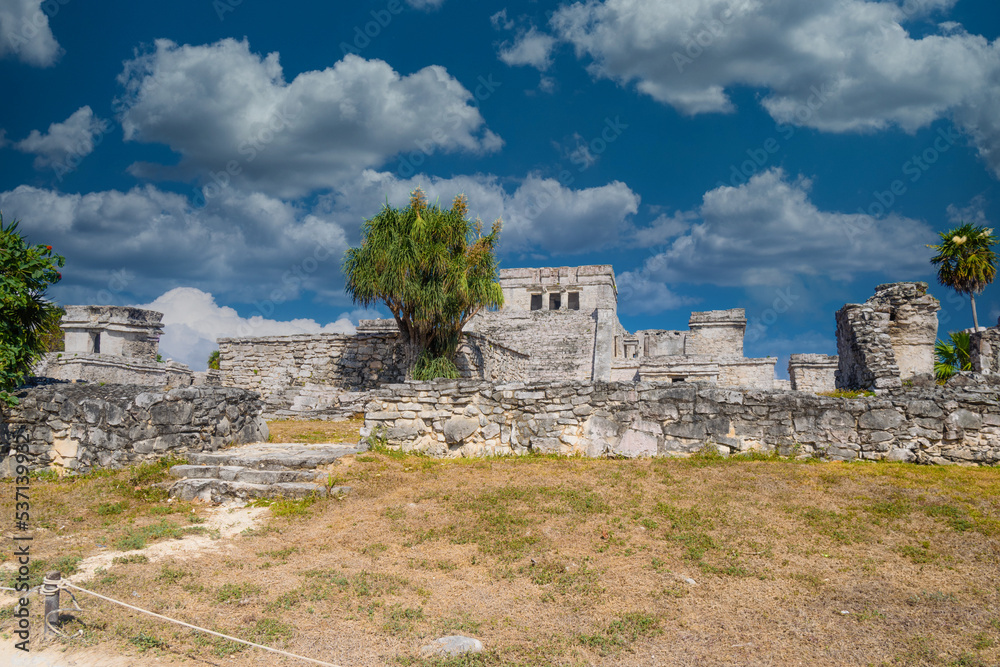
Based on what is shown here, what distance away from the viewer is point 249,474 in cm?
824

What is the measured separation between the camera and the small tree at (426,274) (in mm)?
16844

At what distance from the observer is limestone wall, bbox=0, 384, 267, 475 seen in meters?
8.88

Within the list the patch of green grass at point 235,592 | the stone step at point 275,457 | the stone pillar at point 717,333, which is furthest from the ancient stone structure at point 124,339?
the stone pillar at point 717,333

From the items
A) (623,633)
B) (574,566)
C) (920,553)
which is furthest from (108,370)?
(920,553)

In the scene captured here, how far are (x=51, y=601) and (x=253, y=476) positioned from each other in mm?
3825

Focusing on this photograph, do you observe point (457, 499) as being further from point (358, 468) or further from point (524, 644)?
point (524, 644)

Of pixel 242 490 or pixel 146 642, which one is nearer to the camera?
pixel 146 642

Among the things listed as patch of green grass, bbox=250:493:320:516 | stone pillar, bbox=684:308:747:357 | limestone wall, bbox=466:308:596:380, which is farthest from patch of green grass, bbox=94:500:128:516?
stone pillar, bbox=684:308:747:357

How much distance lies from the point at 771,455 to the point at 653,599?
14.9 feet

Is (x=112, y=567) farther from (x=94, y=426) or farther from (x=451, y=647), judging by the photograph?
(x=94, y=426)

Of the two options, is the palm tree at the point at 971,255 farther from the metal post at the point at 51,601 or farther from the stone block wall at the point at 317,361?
the metal post at the point at 51,601

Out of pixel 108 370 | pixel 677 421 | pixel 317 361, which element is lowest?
pixel 677 421

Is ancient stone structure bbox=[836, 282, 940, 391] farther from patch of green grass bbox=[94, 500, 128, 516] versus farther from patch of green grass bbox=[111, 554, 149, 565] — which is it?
patch of green grass bbox=[94, 500, 128, 516]

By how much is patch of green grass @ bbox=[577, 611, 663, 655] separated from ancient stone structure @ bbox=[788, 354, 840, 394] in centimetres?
2460
